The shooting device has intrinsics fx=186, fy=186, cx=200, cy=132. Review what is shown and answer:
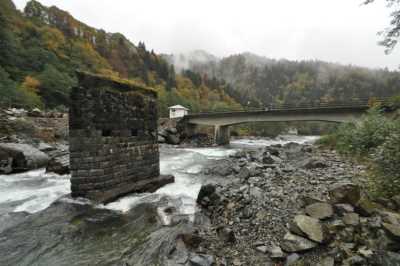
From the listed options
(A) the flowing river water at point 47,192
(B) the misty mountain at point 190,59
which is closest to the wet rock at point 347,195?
(A) the flowing river water at point 47,192

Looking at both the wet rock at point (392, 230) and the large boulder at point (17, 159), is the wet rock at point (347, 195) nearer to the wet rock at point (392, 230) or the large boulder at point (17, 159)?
the wet rock at point (392, 230)

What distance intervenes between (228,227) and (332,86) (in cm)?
11540

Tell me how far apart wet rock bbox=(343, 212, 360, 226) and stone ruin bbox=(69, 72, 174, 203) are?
18.9ft

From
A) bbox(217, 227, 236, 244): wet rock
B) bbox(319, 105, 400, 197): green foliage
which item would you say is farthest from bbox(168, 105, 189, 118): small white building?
bbox(217, 227, 236, 244): wet rock

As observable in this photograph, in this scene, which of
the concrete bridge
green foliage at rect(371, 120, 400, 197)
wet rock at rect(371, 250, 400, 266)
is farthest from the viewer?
the concrete bridge

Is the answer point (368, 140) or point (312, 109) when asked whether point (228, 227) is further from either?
point (312, 109)

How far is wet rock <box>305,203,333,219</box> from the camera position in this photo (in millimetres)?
3047

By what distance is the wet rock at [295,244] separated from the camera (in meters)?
A: 2.66

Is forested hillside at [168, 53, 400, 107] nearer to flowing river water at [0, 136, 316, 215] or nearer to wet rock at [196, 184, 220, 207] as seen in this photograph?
flowing river water at [0, 136, 316, 215]

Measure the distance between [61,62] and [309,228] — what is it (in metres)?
54.5

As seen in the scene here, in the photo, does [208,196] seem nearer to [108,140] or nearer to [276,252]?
[276,252]

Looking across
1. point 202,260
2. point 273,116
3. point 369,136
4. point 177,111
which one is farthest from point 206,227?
point 177,111

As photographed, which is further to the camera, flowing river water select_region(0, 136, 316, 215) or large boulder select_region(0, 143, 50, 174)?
large boulder select_region(0, 143, 50, 174)

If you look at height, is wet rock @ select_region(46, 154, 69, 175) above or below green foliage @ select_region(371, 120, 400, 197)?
below
